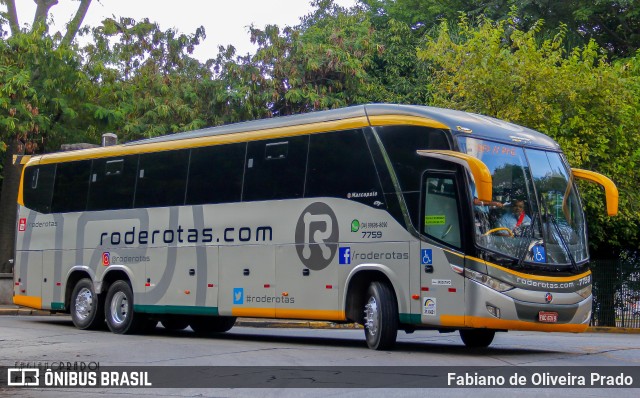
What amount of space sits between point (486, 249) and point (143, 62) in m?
27.2

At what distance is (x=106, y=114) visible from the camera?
3216 centimetres

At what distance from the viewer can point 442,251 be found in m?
15.1

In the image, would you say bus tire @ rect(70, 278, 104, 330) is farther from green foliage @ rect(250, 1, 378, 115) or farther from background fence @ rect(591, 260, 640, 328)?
green foliage @ rect(250, 1, 378, 115)

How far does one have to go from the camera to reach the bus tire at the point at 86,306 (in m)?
21.3

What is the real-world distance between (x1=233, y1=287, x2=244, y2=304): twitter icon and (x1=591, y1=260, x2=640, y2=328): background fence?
12815 mm

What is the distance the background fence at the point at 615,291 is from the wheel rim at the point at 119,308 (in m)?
13.2

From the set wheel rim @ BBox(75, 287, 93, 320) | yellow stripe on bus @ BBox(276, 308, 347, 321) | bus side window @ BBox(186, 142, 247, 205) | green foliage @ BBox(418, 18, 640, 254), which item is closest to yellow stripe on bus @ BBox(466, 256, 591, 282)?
yellow stripe on bus @ BBox(276, 308, 347, 321)

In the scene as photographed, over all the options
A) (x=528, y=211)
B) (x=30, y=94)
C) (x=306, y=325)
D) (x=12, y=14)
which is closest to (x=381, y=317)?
(x=528, y=211)

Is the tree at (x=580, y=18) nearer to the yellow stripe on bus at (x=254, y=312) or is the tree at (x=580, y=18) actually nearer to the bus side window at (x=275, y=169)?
the bus side window at (x=275, y=169)

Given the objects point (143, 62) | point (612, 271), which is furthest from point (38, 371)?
point (143, 62)

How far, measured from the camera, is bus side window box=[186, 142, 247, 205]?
18.5 metres

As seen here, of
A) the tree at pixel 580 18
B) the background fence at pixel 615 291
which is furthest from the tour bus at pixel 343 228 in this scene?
the tree at pixel 580 18

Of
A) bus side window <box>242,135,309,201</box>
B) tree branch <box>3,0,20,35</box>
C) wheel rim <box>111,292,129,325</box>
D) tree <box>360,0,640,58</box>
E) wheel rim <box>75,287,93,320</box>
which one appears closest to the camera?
bus side window <box>242,135,309,201</box>

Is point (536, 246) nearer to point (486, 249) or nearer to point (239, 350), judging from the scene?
point (486, 249)
